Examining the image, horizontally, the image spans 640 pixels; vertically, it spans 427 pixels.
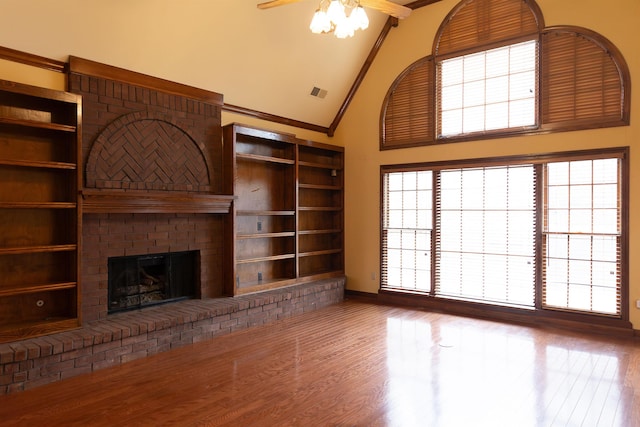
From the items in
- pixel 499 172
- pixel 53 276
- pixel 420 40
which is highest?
pixel 420 40

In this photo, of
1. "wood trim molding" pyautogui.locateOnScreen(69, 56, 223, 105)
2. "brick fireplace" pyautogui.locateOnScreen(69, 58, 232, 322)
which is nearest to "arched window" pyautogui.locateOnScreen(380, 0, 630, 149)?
"wood trim molding" pyautogui.locateOnScreen(69, 56, 223, 105)

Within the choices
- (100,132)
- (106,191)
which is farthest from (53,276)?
(100,132)

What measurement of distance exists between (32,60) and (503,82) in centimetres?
529

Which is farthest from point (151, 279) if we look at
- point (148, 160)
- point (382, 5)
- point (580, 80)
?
point (580, 80)

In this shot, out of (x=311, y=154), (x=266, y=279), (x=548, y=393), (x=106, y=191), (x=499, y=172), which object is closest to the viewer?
(x=548, y=393)

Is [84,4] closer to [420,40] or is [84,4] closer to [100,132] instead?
[100,132]

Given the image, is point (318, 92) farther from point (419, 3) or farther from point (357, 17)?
point (357, 17)

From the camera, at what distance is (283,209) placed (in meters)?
6.15

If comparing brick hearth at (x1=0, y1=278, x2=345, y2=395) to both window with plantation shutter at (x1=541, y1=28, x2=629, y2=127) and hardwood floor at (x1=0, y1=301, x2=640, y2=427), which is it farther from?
window with plantation shutter at (x1=541, y1=28, x2=629, y2=127)

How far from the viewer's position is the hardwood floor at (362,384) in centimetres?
287

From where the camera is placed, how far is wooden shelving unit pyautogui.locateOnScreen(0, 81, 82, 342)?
3.61 meters

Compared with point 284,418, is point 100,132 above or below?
above

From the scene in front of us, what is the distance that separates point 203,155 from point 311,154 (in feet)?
6.97

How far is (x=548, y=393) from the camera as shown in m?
3.24
